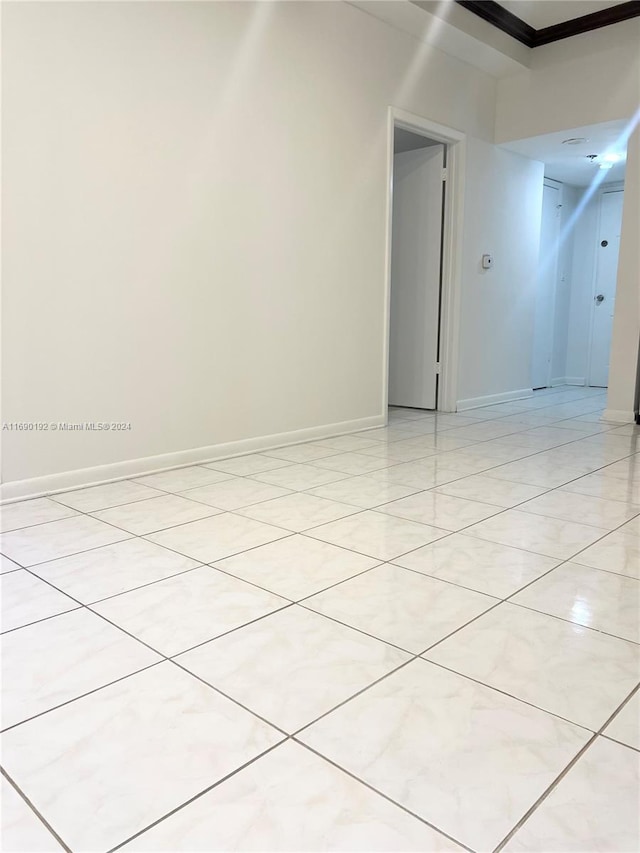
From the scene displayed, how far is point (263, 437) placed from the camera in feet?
12.3

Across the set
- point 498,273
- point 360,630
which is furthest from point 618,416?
point 360,630

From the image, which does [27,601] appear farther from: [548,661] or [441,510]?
[441,510]

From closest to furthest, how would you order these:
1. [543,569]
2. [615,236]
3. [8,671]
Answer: [8,671]
[543,569]
[615,236]

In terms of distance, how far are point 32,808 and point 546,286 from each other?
6.85m

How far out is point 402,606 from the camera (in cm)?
173

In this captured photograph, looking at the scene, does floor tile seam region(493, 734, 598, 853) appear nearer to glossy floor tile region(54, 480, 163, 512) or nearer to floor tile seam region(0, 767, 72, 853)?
floor tile seam region(0, 767, 72, 853)

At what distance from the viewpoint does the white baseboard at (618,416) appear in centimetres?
483

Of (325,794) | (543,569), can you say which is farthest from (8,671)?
(543,569)

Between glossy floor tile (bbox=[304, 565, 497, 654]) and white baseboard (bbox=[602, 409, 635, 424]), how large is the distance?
3541 mm

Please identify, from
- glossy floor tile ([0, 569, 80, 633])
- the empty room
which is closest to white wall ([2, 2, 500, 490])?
the empty room

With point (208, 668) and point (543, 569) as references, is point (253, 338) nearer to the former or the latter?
point (543, 569)

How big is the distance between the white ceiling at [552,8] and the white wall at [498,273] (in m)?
0.90

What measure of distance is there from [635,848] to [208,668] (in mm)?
858

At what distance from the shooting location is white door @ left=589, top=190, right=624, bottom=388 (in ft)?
23.4
